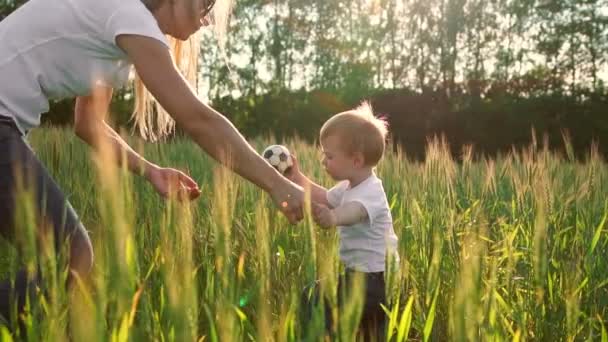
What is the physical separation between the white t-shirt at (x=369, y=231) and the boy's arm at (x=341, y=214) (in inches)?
0.8

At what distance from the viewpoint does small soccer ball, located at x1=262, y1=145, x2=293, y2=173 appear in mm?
2697

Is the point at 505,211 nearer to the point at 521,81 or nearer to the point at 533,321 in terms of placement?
the point at 533,321

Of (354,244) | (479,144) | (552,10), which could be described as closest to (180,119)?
(354,244)

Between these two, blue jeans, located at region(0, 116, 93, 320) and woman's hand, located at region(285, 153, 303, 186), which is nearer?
→ blue jeans, located at region(0, 116, 93, 320)

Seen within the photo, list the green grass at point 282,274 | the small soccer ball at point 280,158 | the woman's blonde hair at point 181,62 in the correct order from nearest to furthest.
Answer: the green grass at point 282,274 → the woman's blonde hair at point 181,62 → the small soccer ball at point 280,158

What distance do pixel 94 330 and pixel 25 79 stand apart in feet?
4.46

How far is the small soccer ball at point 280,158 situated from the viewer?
8.85ft

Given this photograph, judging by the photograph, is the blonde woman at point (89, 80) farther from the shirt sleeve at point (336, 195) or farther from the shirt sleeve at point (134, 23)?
the shirt sleeve at point (336, 195)

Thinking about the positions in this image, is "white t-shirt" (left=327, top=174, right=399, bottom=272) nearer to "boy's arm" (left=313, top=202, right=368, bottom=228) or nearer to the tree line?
"boy's arm" (left=313, top=202, right=368, bottom=228)

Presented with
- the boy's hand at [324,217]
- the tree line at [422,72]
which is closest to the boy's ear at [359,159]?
the boy's hand at [324,217]

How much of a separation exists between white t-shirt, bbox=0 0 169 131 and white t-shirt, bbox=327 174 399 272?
0.85 metres

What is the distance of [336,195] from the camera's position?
2.39 m

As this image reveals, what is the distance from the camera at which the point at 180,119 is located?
1822mm

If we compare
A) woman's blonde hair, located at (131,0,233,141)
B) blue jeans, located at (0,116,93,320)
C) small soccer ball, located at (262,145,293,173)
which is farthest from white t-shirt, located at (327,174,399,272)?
blue jeans, located at (0,116,93,320)
